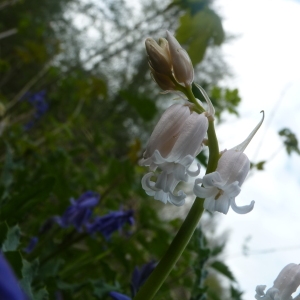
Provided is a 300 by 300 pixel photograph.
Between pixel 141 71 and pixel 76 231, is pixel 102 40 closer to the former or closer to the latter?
pixel 141 71

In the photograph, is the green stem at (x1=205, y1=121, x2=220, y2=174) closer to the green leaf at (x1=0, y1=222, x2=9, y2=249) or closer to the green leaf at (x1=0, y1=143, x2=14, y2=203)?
the green leaf at (x1=0, y1=222, x2=9, y2=249)

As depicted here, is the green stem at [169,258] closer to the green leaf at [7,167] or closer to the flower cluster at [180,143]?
the flower cluster at [180,143]

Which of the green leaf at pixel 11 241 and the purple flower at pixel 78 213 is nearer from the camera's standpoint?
the green leaf at pixel 11 241

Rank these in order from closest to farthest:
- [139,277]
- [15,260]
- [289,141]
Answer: [15,260], [139,277], [289,141]

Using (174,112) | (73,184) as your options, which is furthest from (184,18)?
(73,184)

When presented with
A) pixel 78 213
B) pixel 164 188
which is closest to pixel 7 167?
pixel 78 213

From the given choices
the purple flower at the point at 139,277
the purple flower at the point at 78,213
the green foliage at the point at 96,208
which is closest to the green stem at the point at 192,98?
the green foliage at the point at 96,208

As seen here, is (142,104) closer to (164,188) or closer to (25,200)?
(25,200)

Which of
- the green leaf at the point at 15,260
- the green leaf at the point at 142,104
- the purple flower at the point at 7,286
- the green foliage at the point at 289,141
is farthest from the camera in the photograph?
the green foliage at the point at 289,141
